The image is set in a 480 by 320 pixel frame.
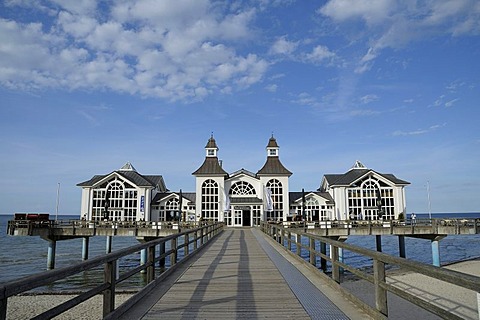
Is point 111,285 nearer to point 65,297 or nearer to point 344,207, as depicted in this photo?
point 65,297

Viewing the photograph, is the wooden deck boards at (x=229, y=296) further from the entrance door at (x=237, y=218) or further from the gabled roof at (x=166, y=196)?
the gabled roof at (x=166, y=196)

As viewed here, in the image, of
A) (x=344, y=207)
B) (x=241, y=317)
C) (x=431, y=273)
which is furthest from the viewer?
(x=344, y=207)

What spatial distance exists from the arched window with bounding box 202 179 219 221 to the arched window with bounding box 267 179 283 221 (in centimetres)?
652

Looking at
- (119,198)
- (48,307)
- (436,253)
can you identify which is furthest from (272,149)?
(48,307)

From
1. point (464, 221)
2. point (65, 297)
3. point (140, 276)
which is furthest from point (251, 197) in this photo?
point (65, 297)

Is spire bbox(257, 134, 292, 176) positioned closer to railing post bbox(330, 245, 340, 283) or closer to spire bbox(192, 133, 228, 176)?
spire bbox(192, 133, 228, 176)

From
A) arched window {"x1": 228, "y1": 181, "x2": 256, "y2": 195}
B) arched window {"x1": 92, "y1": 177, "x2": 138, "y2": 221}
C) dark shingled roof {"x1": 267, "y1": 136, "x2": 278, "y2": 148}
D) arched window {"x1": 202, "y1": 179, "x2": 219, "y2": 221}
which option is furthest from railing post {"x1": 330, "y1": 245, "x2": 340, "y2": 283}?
dark shingled roof {"x1": 267, "y1": 136, "x2": 278, "y2": 148}

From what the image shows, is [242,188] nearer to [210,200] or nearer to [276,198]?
[210,200]

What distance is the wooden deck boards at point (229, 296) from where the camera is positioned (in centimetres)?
485

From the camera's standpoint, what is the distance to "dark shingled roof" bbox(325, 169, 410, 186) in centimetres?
4506

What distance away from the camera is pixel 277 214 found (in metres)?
45.1

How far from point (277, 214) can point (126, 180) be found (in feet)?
62.5

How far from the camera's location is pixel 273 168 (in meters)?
46.7

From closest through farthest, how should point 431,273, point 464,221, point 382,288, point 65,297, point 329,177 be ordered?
point 431,273 → point 382,288 → point 65,297 → point 464,221 → point 329,177
